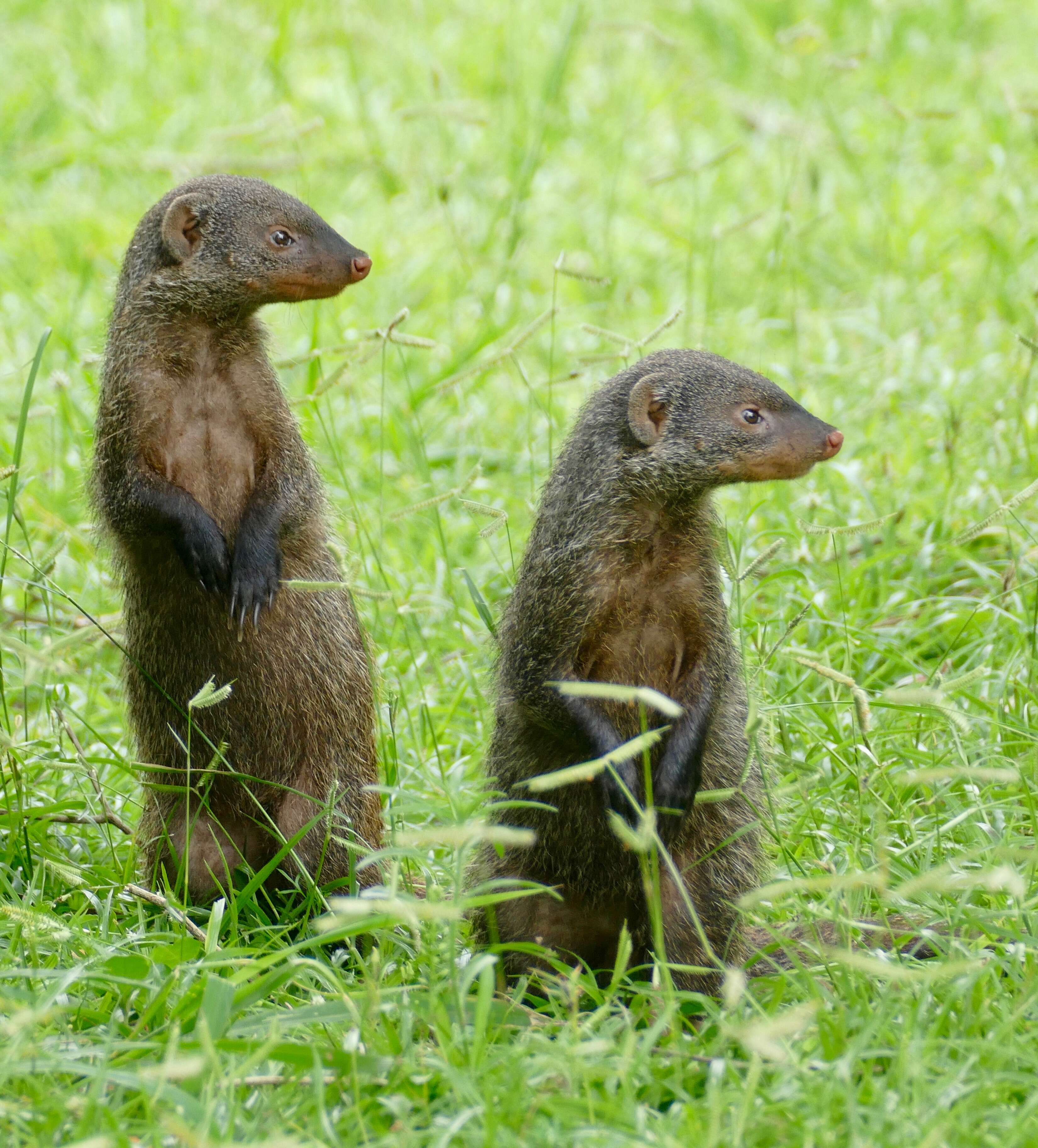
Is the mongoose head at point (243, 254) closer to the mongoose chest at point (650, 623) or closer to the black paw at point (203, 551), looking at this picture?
the black paw at point (203, 551)

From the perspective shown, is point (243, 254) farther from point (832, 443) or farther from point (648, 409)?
point (832, 443)

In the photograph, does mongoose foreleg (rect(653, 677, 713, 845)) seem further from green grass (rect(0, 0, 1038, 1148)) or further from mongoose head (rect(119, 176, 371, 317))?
mongoose head (rect(119, 176, 371, 317))

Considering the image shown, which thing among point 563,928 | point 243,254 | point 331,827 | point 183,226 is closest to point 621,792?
point 563,928

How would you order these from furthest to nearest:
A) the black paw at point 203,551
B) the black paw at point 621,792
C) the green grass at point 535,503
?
the black paw at point 203,551 < the black paw at point 621,792 < the green grass at point 535,503

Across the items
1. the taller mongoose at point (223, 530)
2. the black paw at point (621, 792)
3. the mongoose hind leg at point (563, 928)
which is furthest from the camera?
the taller mongoose at point (223, 530)

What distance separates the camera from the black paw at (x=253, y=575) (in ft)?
13.9

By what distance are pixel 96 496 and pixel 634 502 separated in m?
1.63

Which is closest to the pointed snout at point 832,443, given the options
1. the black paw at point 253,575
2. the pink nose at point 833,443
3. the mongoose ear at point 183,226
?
the pink nose at point 833,443

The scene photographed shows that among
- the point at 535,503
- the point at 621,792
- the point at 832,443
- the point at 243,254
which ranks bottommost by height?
the point at 621,792

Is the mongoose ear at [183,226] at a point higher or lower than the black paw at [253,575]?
higher

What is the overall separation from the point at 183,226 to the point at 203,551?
3.14 ft

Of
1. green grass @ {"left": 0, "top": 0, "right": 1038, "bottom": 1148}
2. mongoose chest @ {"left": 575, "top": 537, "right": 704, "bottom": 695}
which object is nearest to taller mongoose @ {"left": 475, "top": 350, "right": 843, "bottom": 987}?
mongoose chest @ {"left": 575, "top": 537, "right": 704, "bottom": 695}

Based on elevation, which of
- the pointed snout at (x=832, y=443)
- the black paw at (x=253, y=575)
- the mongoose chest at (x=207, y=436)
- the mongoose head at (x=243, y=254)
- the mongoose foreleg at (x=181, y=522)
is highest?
the mongoose head at (x=243, y=254)

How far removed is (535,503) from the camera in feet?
16.1
